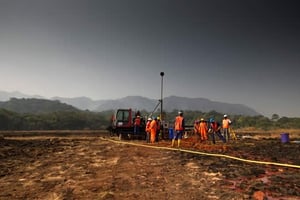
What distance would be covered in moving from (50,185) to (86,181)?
0.86 m

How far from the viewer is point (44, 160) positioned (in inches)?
442

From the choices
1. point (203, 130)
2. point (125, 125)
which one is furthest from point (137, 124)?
point (203, 130)

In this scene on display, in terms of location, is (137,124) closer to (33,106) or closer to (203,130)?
(203,130)

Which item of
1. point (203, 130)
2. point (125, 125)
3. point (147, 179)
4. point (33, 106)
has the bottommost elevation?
point (147, 179)

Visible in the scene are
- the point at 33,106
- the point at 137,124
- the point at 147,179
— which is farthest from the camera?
the point at 33,106

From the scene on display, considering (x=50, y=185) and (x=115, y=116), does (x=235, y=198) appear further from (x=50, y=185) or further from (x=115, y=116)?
(x=115, y=116)

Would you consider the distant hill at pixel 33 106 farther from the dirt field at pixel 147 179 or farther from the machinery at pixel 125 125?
the dirt field at pixel 147 179

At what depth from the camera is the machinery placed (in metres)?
20.7

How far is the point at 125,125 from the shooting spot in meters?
20.8

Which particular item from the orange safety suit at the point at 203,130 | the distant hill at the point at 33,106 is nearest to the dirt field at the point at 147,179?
the orange safety suit at the point at 203,130

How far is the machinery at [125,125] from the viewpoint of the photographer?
816 inches

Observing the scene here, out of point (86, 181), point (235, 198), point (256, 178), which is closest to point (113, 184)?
point (86, 181)

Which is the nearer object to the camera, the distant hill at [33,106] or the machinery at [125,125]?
the machinery at [125,125]

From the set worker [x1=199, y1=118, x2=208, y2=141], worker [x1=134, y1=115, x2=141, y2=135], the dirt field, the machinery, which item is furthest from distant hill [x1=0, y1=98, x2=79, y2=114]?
the dirt field
